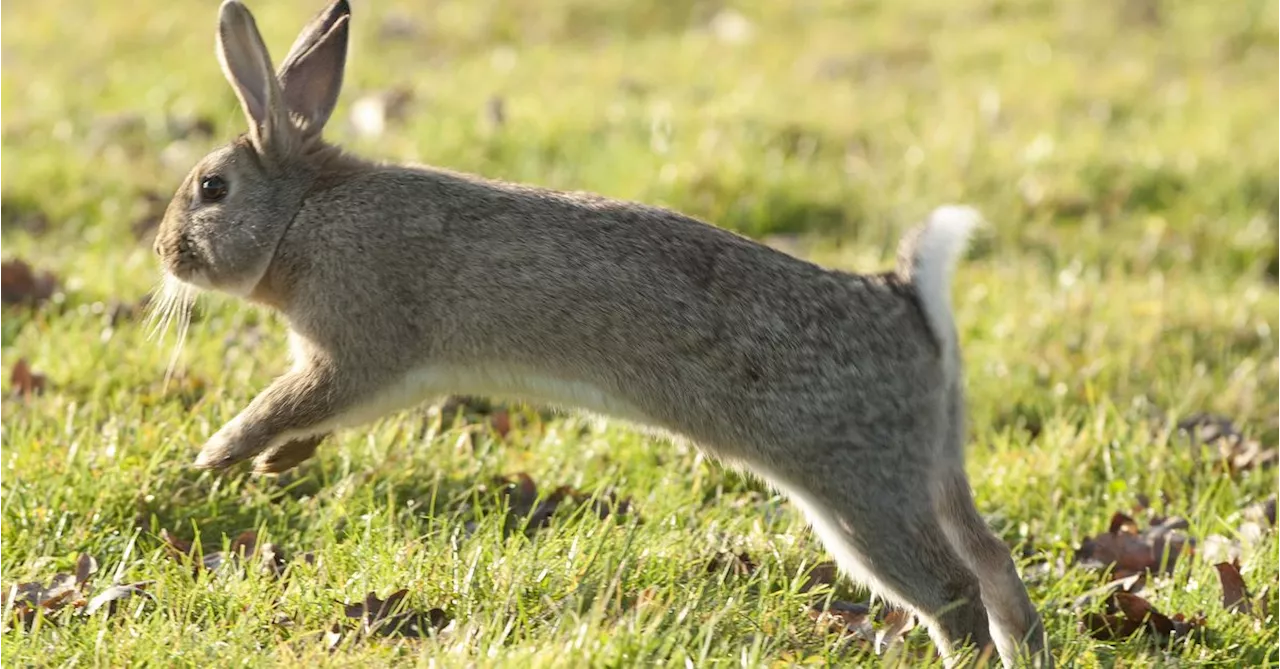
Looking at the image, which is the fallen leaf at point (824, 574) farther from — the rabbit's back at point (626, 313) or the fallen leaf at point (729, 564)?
the rabbit's back at point (626, 313)

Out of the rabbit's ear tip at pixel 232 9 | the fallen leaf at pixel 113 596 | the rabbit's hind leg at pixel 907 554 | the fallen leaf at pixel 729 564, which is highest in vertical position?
the rabbit's ear tip at pixel 232 9

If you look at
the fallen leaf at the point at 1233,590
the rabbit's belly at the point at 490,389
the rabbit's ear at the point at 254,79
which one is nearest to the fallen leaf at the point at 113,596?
the rabbit's belly at the point at 490,389

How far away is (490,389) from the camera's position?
189 inches

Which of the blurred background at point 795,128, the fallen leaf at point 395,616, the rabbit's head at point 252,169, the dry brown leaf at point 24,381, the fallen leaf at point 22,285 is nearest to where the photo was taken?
the fallen leaf at point 395,616

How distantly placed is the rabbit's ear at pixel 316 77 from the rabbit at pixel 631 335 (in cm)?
16

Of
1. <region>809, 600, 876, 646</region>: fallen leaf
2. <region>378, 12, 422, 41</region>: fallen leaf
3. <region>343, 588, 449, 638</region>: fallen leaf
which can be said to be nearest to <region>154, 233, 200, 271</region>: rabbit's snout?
<region>343, 588, 449, 638</region>: fallen leaf

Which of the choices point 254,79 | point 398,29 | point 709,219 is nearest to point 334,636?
point 254,79

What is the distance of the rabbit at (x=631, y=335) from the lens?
4414 millimetres

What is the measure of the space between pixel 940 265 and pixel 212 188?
2.34m

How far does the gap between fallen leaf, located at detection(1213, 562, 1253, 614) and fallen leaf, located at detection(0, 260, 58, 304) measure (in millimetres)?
4778

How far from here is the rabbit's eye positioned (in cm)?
504

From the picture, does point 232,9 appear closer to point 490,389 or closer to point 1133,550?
point 490,389

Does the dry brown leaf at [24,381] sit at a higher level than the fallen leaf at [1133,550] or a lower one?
lower

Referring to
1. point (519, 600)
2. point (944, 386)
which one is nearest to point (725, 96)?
point (944, 386)
